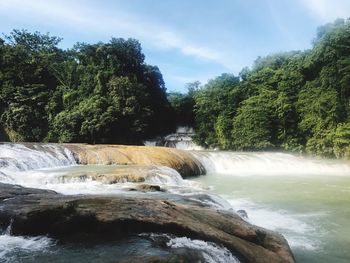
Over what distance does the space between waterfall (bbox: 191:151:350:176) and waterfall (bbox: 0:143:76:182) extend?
286 inches

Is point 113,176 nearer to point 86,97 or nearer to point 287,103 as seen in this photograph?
point 287,103

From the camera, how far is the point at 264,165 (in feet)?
79.7

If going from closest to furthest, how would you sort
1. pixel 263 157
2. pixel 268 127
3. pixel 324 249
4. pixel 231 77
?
pixel 324 249 → pixel 263 157 → pixel 268 127 → pixel 231 77

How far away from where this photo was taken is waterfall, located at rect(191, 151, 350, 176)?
22.8m

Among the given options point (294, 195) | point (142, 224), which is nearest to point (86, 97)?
point (294, 195)

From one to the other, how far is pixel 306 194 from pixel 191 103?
91.7 feet

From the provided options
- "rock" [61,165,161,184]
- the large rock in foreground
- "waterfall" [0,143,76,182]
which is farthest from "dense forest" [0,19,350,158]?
the large rock in foreground

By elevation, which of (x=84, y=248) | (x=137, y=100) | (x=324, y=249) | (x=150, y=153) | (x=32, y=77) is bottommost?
(x=324, y=249)

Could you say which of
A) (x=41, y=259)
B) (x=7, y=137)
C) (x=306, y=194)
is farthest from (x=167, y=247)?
(x=7, y=137)

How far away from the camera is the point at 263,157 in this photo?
2522 cm

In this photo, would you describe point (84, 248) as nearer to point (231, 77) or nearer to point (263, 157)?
point (263, 157)

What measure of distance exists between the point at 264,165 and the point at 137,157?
26.6 feet

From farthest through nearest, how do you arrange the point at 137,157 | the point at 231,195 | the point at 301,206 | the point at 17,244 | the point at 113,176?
the point at 137,157 < the point at 231,195 < the point at 113,176 < the point at 301,206 < the point at 17,244

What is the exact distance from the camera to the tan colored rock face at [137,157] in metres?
19.7
